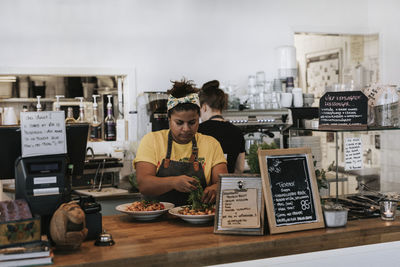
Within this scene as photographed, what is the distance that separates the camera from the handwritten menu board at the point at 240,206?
2.03 m

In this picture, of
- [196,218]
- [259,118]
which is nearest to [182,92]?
[196,218]

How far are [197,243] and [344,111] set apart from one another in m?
1.08

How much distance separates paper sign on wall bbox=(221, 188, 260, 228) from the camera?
79.9 inches

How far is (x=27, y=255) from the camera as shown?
66.3 inches

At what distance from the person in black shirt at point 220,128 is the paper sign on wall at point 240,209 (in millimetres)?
1434

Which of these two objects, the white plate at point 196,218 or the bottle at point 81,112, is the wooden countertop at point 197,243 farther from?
the bottle at point 81,112

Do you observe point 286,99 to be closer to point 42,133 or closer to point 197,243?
point 197,243

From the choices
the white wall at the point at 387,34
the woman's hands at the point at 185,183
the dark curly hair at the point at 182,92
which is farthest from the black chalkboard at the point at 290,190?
the white wall at the point at 387,34

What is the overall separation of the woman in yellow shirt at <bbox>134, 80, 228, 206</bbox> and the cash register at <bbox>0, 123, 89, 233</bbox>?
0.77m

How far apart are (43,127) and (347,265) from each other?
1.46 meters

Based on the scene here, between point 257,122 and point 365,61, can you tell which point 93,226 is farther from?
point 365,61

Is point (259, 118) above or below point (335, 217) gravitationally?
above

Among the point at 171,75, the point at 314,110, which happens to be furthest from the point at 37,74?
the point at 314,110

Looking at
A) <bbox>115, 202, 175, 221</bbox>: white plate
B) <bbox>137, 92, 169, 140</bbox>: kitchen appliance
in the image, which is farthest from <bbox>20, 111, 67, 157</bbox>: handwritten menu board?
<bbox>137, 92, 169, 140</bbox>: kitchen appliance
